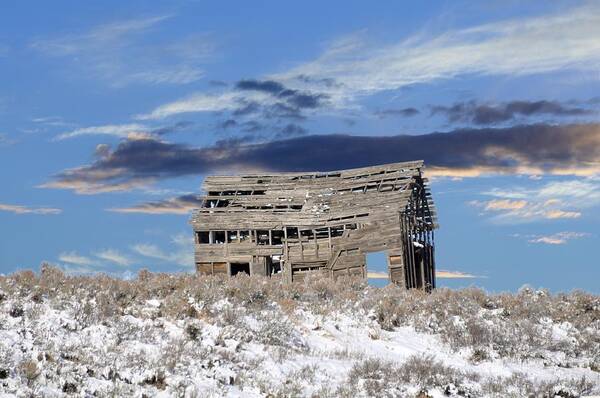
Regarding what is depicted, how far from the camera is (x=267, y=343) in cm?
1597

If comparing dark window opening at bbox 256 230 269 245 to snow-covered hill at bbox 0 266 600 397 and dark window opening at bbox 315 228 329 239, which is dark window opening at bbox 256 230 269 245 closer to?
dark window opening at bbox 315 228 329 239

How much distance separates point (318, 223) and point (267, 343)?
28.8 metres

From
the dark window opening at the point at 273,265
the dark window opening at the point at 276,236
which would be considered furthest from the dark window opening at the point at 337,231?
the dark window opening at the point at 273,265

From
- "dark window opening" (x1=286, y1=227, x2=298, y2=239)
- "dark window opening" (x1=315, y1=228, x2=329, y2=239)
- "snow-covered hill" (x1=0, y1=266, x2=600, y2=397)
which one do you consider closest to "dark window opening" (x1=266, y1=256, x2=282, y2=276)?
"dark window opening" (x1=286, y1=227, x2=298, y2=239)

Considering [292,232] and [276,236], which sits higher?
[292,232]

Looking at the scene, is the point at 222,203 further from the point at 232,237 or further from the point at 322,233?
the point at 322,233

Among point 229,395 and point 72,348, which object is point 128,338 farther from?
point 229,395

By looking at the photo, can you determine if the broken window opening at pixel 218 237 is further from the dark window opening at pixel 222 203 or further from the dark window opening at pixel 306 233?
the dark window opening at pixel 306 233

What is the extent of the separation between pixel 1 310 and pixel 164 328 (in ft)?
10.6

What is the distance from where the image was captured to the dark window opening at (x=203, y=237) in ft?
160

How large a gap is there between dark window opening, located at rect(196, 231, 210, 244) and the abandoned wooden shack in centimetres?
2

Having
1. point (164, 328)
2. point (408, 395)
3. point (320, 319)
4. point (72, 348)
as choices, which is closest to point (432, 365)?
point (408, 395)

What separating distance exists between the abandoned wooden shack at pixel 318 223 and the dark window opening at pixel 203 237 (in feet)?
0.06

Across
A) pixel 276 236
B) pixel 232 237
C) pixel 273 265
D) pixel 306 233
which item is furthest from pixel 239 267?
pixel 306 233
